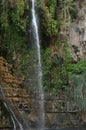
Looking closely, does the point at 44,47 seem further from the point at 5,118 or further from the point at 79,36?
the point at 5,118

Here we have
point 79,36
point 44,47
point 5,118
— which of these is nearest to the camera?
point 5,118

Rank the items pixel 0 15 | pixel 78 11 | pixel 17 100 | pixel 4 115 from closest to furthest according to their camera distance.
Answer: pixel 4 115
pixel 17 100
pixel 0 15
pixel 78 11

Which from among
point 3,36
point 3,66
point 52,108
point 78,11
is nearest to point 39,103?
point 52,108

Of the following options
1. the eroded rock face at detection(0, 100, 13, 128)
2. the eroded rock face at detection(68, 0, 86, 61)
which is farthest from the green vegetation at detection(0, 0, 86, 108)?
the eroded rock face at detection(0, 100, 13, 128)

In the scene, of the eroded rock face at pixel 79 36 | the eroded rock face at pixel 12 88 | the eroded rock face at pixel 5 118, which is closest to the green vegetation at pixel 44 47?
the eroded rock face at pixel 79 36

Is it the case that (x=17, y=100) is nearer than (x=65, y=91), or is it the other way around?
(x=17, y=100)

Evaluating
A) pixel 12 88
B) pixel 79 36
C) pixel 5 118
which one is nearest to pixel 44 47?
pixel 79 36

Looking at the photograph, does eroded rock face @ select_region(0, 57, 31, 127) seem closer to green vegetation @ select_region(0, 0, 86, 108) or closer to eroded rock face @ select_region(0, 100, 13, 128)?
green vegetation @ select_region(0, 0, 86, 108)

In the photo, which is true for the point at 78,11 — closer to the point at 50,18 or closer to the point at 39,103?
the point at 50,18

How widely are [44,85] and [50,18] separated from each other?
250cm

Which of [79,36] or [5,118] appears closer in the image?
[5,118]

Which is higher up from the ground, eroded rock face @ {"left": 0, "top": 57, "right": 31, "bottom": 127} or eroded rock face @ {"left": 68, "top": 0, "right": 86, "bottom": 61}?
eroded rock face @ {"left": 68, "top": 0, "right": 86, "bottom": 61}

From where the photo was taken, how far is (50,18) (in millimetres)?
15734

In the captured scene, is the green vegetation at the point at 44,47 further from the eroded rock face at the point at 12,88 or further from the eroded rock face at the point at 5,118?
the eroded rock face at the point at 5,118
